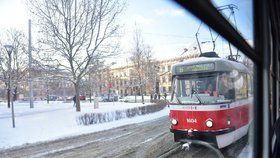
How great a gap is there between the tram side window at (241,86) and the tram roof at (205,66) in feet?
0.89

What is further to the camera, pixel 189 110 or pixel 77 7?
pixel 77 7

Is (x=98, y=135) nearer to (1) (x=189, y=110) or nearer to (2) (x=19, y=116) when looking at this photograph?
(2) (x=19, y=116)

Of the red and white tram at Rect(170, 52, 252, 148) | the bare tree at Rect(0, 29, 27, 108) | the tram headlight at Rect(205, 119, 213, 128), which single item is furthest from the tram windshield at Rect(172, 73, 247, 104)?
the bare tree at Rect(0, 29, 27, 108)

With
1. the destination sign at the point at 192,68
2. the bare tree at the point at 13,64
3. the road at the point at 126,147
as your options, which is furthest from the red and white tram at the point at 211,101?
the bare tree at the point at 13,64

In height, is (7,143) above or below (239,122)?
below

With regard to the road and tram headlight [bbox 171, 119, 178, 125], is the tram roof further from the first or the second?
the road

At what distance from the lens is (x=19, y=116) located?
9.95m

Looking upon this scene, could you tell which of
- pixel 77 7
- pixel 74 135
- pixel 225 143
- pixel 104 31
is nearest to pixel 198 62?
pixel 225 143

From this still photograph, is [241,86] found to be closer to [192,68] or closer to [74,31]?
[192,68]

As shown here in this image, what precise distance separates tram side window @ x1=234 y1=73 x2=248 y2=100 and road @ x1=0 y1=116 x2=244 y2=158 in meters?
0.67

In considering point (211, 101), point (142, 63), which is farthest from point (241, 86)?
point (142, 63)

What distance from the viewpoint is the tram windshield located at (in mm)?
3916

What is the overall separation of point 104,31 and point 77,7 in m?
1.89

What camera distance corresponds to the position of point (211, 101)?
4453 millimetres
